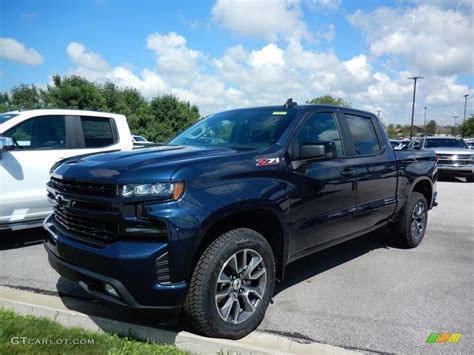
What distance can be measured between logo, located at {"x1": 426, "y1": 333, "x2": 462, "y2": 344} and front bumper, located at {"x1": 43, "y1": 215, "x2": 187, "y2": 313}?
2.04 m

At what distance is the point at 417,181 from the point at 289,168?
2.97 metres

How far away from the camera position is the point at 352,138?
4.53m

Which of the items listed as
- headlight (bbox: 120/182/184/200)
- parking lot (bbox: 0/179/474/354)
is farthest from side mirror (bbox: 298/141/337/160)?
parking lot (bbox: 0/179/474/354)

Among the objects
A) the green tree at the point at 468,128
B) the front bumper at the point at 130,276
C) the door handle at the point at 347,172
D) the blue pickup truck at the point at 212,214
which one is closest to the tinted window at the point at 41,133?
the blue pickup truck at the point at 212,214

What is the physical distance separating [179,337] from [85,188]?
1.30 metres

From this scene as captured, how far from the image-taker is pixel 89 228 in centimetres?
293

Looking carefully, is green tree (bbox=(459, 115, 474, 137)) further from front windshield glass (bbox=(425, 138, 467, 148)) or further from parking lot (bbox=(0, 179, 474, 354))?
parking lot (bbox=(0, 179, 474, 354))

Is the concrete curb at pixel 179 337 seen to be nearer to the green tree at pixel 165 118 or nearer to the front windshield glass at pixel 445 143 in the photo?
the front windshield glass at pixel 445 143

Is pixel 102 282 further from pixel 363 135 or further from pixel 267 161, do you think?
pixel 363 135

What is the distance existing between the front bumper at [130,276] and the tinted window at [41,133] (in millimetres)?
3446

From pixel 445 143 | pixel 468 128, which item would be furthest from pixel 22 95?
pixel 468 128

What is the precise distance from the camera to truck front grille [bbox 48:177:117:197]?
2.75 metres

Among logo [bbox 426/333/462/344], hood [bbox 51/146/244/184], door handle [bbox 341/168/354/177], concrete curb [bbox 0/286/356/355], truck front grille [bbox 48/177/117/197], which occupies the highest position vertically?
hood [bbox 51/146/244/184]

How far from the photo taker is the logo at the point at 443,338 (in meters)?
3.15
